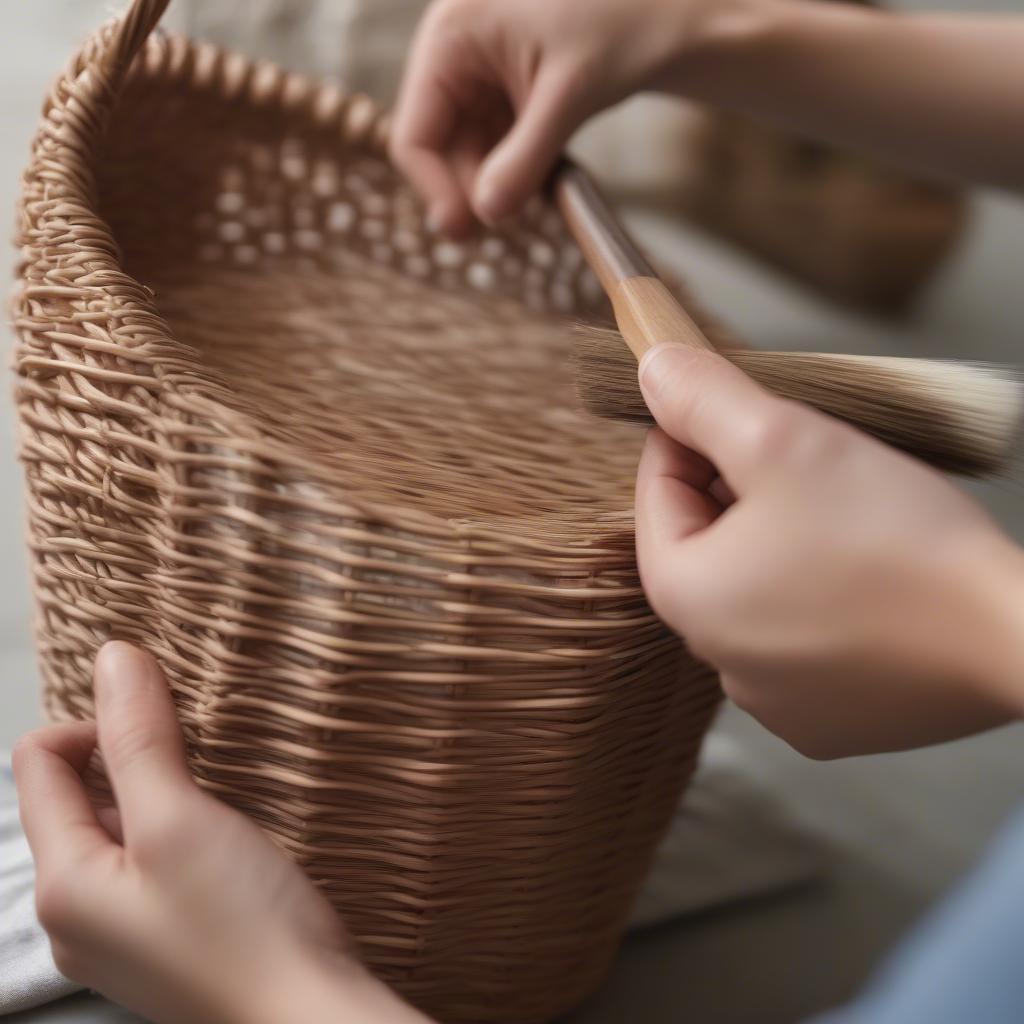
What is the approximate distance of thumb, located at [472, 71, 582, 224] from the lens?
2.02 feet

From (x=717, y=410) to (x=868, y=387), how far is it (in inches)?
3.6

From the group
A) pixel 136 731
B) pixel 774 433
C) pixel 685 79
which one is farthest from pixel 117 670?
pixel 685 79

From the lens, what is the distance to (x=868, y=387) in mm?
411

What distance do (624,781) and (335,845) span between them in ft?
0.40

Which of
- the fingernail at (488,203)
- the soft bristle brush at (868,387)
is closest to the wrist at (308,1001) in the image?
the soft bristle brush at (868,387)

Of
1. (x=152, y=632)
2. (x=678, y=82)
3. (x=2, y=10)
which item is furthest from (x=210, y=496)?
(x=2, y=10)

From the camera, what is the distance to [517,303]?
0.71 m

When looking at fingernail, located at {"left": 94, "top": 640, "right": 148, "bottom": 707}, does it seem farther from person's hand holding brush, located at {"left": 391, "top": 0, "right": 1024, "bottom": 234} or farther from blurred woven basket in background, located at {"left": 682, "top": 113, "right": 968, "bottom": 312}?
blurred woven basket in background, located at {"left": 682, "top": 113, "right": 968, "bottom": 312}

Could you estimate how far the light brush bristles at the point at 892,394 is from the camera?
1.29 feet

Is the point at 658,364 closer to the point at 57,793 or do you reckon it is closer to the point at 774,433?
the point at 774,433

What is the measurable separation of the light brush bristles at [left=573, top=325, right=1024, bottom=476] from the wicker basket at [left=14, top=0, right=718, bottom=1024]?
0.18 ft

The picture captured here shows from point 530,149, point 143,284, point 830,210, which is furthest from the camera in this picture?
point 830,210

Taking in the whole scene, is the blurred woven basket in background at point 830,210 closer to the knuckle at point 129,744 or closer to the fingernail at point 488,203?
the fingernail at point 488,203

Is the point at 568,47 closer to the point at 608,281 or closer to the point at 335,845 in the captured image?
the point at 608,281
